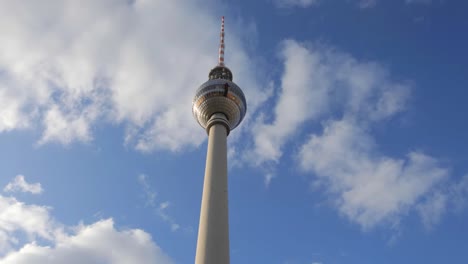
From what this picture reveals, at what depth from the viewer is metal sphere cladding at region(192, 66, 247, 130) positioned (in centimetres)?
6050

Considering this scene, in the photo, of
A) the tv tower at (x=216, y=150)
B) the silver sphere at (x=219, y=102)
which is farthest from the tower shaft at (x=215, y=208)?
the silver sphere at (x=219, y=102)

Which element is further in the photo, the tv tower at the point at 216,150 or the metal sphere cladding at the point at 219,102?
the metal sphere cladding at the point at 219,102

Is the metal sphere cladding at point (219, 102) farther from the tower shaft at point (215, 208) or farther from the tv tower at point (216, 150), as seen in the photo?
the tower shaft at point (215, 208)

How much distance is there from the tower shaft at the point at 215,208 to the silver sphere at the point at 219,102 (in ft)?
12.3

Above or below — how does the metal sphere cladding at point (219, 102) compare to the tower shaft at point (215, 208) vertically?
above

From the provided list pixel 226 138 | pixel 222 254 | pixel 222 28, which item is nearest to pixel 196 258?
pixel 222 254

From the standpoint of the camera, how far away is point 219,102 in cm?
6041

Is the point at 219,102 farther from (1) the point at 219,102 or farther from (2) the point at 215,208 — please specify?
(2) the point at 215,208

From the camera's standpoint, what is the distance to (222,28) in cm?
7581

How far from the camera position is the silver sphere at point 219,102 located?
60.5 m

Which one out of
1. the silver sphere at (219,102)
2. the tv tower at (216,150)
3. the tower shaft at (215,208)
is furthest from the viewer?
the silver sphere at (219,102)

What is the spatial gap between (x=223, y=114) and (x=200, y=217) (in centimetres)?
1750

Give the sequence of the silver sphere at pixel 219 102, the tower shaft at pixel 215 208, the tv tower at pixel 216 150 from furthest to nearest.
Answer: the silver sphere at pixel 219 102 < the tv tower at pixel 216 150 < the tower shaft at pixel 215 208

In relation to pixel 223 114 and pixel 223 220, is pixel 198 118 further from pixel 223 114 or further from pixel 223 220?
pixel 223 220
